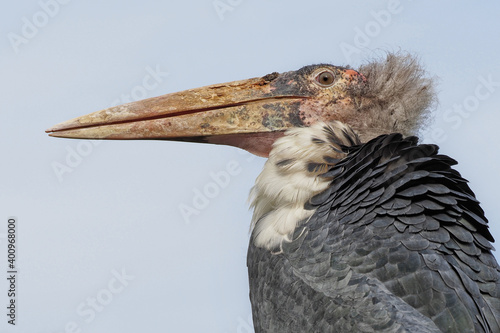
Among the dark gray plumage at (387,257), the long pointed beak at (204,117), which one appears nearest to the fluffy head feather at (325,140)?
the dark gray plumage at (387,257)

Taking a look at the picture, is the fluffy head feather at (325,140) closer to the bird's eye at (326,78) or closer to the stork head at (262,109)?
the stork head at (262,109)

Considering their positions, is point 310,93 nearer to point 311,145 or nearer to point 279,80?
point 279,80

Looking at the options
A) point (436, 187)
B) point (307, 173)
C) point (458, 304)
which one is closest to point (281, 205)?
point (307, 173)

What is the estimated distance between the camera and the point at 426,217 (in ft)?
14.7

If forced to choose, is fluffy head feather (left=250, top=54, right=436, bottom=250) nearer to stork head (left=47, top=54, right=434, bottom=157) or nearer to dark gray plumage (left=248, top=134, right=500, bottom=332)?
stork head (left=47, top=54, right=434, bottom=157)

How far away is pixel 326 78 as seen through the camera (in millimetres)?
5910

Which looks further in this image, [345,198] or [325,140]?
[325,140]

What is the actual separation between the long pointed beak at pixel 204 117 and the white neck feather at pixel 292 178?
0.85 feet

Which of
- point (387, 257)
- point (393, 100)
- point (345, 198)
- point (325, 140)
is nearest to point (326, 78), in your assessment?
point (393, 100)

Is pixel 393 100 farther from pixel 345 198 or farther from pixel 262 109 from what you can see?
pixel 345 198

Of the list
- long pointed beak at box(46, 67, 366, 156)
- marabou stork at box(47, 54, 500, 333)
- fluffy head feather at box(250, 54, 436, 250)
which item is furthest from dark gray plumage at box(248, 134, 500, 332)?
long pointed beak at box(46, 67, 366, 156)

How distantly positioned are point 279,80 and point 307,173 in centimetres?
103

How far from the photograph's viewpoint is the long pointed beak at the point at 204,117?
5840 millimetres

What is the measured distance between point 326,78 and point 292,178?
983 mm
